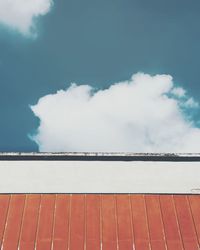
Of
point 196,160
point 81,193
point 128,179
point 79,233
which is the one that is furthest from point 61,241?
point 196,160

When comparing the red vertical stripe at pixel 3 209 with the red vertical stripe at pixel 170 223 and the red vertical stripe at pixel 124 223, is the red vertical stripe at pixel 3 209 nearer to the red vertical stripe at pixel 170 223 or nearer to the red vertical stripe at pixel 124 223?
the red vertical stripe at pixel 124 223

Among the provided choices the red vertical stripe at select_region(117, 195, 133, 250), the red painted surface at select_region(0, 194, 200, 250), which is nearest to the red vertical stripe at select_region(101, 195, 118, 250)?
the red painted surface at select_region(0, 194, 200, 250)

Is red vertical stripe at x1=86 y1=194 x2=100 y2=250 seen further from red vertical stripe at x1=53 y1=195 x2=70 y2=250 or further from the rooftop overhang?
red vertical stripe at x1=53 y1=195 x2=70 y2=250

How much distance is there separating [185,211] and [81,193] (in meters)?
2.64

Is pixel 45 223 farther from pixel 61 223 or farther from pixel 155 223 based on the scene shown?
pixel 155 223

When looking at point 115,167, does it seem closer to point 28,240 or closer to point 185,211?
point 185,211

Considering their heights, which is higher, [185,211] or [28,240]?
[185,211]

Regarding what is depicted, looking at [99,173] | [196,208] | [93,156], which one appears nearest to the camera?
[196,208]

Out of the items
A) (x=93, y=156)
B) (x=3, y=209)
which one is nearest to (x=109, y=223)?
(x=93, y=156)

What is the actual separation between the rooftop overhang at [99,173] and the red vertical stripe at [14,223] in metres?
0.34

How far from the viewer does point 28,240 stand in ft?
31.5

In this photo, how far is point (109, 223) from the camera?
398 inches

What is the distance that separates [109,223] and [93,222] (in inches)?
15.0

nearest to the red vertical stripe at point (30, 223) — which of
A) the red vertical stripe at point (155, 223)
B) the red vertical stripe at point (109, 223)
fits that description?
the red vertical stripe at point (109, 223)
